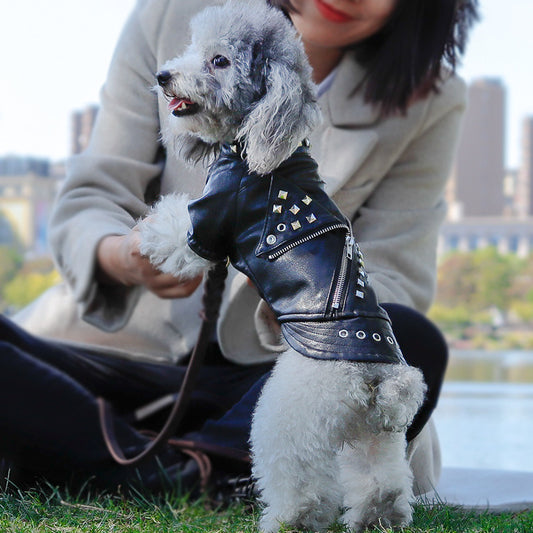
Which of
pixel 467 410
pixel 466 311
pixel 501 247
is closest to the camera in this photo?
pixel 467 410

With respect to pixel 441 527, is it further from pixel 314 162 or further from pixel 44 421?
pixel 44 421

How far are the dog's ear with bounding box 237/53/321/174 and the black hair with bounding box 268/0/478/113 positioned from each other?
1.51 feet

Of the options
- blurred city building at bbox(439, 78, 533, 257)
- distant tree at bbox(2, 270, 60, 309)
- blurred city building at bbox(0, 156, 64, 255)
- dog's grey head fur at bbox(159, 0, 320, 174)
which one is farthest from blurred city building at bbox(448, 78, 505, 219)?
dog's grey head fur at bbox(159, 0, 320, 174)

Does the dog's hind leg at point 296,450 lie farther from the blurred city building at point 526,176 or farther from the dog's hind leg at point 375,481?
the blurred city building at point 526,176

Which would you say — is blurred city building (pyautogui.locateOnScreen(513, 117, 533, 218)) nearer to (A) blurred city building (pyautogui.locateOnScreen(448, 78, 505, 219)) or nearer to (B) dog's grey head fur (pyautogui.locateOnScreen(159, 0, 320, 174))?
(A) blurred city building (pyautogui.locateOnScreen(448, 78, 505, 219))

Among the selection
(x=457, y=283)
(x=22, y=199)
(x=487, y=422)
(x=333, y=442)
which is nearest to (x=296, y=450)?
(x=333, y=442)

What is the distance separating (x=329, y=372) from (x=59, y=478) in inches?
24.3

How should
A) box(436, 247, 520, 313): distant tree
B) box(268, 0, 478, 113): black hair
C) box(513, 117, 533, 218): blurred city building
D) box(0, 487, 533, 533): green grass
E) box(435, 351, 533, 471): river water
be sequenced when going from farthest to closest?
box(513, 117, 533, 218): blurred city building < box(436, 247, 520, 313): distant tree < box(435, 351, 533, 471): river water < box(268, 0, 478, 113): black hair < box(0, 487, 533, 533): green grass

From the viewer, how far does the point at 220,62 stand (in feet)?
2.41

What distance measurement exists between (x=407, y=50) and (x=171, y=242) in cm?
60

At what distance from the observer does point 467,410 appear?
2510mm

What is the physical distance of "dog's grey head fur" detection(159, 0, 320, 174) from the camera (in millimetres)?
717

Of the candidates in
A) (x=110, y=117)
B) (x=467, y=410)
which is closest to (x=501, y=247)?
(x=467, y=410)

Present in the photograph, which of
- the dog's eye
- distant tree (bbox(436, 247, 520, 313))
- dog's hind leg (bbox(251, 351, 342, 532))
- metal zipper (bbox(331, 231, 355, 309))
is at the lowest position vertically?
distant tree (bbox(436, 247, 520, 313))
